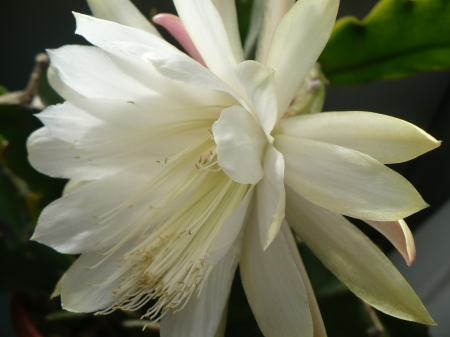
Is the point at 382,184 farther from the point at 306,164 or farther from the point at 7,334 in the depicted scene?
the point at 7,334

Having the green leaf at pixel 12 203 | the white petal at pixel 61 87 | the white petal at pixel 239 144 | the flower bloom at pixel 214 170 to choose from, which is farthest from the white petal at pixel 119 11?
the green leaf at pixel 12 203

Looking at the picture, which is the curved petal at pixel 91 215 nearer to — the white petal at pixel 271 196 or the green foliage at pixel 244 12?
the white petal at pixel 271 196

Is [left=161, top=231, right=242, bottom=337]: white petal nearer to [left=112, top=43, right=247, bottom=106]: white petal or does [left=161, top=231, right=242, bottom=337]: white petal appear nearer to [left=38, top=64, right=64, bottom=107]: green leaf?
[left=112, top=43, right=247, bottom=106]: white petal

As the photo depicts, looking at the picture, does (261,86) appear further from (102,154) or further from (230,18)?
(102,154)

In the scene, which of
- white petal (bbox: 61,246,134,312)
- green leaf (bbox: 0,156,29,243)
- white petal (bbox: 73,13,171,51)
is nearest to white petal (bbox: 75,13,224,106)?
white petal (bbox: 73,13,171,51)

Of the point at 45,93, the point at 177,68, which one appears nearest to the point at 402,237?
the point at 177,68

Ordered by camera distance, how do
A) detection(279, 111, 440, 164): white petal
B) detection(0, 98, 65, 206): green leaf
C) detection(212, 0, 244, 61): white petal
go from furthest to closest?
detection(0, 98, 65, 206): green leaf, detection(212, 0, 244, 61): white petal, detection(279, 111, 440, 164): white petal
